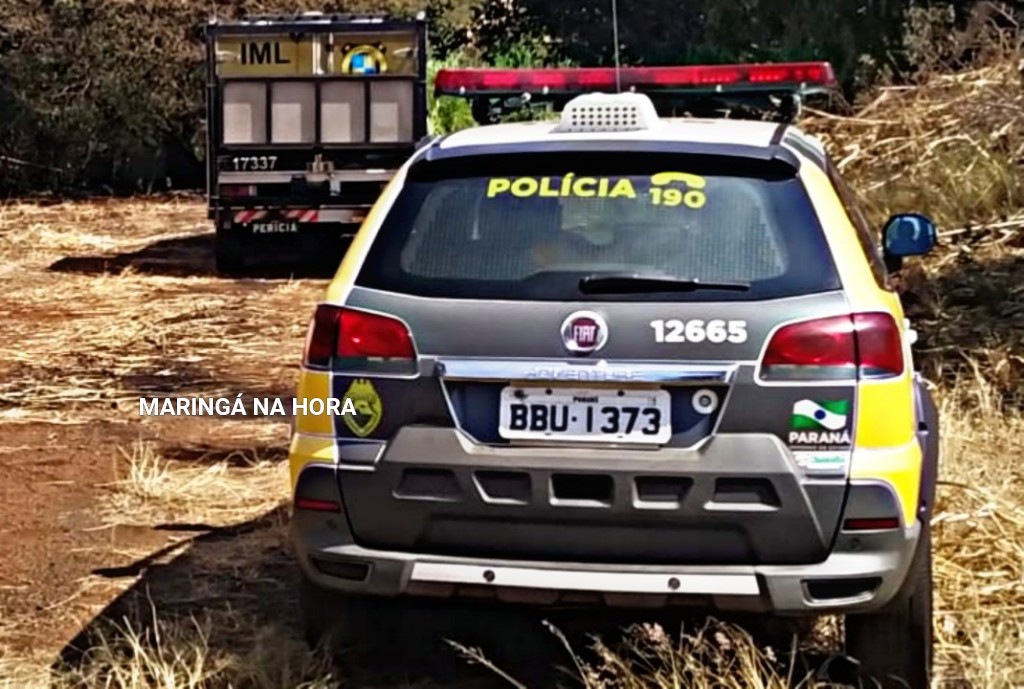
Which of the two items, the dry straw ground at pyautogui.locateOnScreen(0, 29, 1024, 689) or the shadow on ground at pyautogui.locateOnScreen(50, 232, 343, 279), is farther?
the shadow on ground at pyautogui.locateOnScreen(50, 232, 343, 279)

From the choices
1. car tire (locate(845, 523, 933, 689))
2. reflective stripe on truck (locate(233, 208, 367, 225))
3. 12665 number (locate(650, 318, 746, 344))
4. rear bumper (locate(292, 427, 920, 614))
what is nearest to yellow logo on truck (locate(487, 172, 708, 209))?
12665 number (locate(650, 318, 746, 344))

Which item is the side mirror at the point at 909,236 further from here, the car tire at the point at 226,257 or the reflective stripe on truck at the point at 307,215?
the car tire at the point at 226,257

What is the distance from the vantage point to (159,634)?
4848mm

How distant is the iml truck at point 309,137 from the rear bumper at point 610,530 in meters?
10.3

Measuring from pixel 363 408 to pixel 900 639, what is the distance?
155 centimetres

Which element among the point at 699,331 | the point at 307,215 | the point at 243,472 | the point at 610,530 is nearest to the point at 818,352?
the point at 699,331

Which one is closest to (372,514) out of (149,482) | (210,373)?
(149,482)

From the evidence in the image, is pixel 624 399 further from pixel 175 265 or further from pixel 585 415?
pixel 175 265

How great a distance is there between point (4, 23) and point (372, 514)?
1955 centimetres

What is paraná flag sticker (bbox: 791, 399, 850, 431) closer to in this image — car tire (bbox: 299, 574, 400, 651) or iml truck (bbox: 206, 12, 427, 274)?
car tire (bbox: 299, 574, 400, 651)

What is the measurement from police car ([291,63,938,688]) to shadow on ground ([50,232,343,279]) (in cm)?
1032

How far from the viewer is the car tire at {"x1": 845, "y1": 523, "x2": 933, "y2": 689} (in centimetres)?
408

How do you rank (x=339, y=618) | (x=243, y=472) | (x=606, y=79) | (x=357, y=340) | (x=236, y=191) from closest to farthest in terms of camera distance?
(x=357, y=340)
(x=339, y=618)
(x=606, y=79)
(x=243, y=472)
(x=236, y=191)

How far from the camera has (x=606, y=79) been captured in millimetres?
6484
